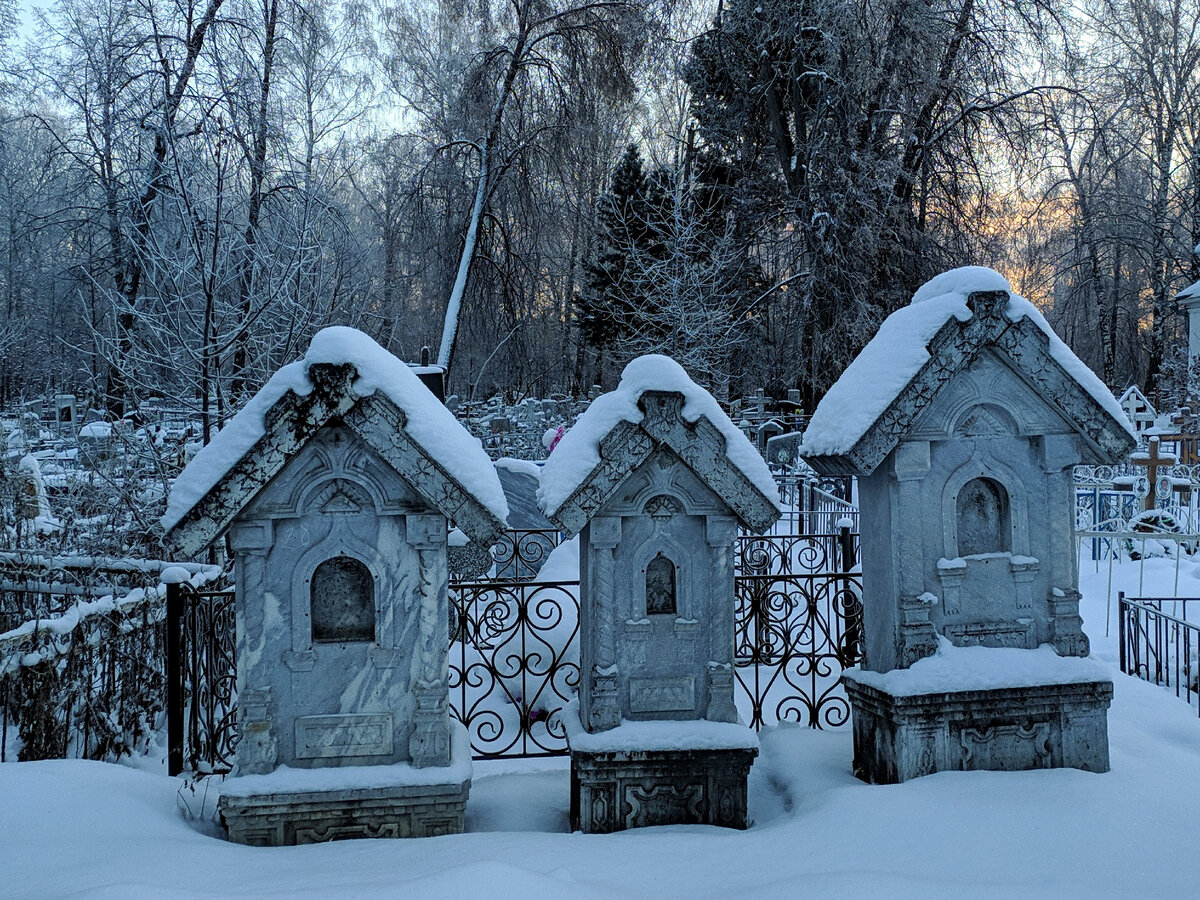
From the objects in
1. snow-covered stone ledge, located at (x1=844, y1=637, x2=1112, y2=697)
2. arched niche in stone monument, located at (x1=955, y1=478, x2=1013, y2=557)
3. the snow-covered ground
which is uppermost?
arched niche in stone monument, located at (x1=955, y1=478, x2=1013, y2=557)

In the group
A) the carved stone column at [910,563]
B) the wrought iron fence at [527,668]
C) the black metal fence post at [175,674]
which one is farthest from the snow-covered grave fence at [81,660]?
the carved stone column at [910,563]

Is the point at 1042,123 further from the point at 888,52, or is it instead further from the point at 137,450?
the point at 137,450

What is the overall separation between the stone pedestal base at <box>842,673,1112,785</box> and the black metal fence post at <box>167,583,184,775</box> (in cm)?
362

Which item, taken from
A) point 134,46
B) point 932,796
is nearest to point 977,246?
point 134,46

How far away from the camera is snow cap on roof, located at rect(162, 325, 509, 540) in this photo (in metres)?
3.71

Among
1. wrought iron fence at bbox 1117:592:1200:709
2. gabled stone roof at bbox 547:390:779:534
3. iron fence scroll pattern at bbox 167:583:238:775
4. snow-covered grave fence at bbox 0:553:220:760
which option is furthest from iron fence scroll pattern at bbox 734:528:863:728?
snow-covered grave fence at bbox 0:553:220:760

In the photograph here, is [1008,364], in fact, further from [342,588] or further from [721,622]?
[342,588]

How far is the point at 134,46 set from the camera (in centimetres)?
940

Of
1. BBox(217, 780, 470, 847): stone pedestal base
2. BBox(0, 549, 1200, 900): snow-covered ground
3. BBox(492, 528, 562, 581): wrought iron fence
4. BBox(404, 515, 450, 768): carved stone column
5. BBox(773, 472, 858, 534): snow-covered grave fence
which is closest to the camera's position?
BBox(0, 549, 1200, 900): snow-covered ground

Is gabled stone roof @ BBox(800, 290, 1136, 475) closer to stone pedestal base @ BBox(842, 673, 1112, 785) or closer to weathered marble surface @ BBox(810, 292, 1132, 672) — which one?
weathered marble surface @ BBox(810, 292, 1132, 672)

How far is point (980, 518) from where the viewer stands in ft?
15.3

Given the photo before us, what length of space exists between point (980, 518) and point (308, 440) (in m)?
3.50

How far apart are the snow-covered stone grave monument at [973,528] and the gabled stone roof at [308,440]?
193 centimetres

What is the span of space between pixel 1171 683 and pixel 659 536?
5.74 metres
